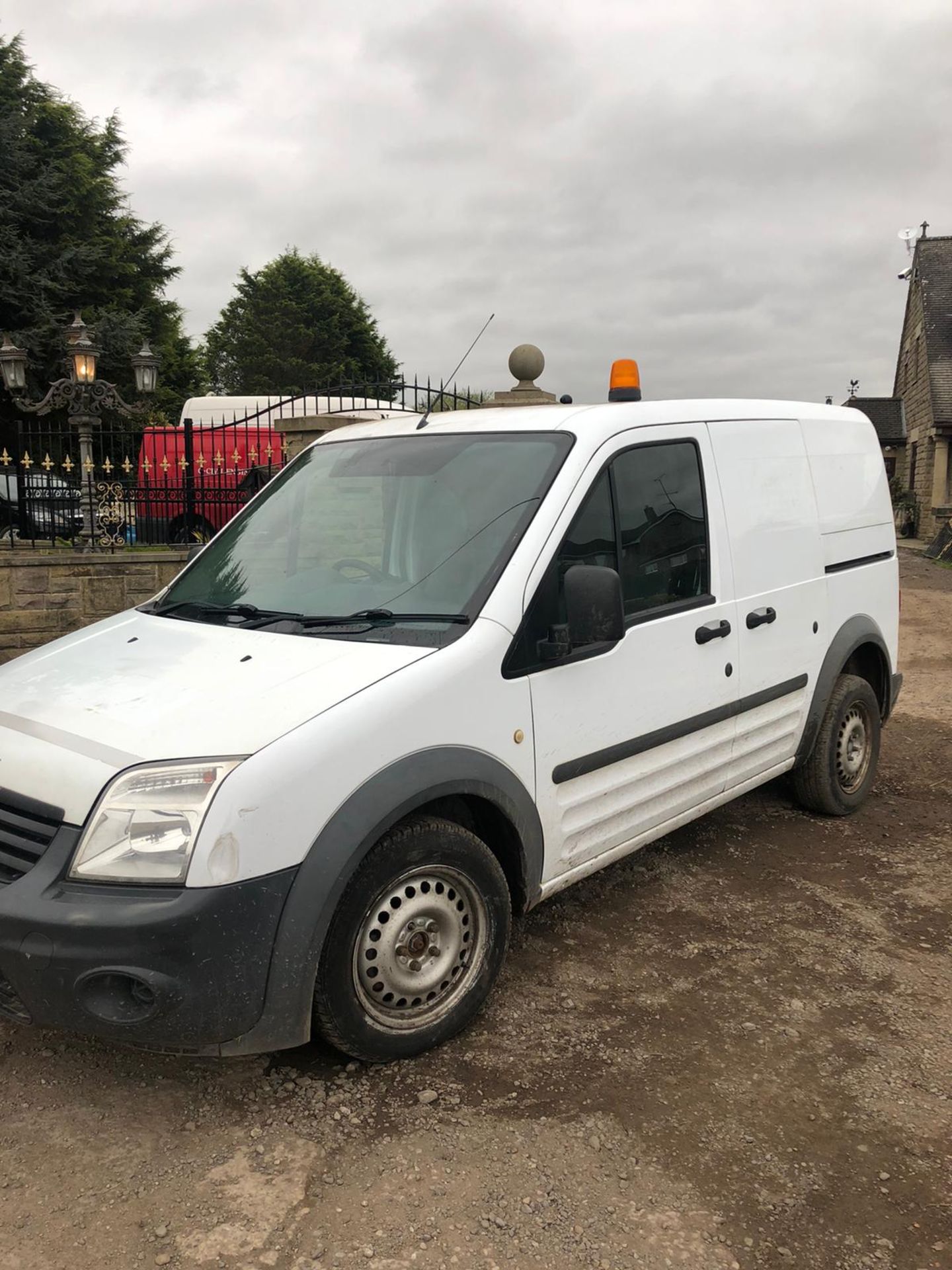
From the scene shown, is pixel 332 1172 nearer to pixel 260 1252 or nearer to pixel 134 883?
pixel 260 1252

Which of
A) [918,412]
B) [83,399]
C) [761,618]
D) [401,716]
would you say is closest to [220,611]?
[401,716]

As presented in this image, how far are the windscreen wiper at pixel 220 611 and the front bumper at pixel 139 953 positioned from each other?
3.45ft

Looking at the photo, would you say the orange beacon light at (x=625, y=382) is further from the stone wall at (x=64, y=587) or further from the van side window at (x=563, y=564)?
the stone wall at (x=64, y=587)

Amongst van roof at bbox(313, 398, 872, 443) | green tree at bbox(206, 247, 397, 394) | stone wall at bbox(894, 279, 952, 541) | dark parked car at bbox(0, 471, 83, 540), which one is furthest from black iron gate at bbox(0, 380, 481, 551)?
green tree at bbox(206, 247, 397, 394)

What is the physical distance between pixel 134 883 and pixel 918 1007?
2.60 meters

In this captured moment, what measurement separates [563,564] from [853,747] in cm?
277

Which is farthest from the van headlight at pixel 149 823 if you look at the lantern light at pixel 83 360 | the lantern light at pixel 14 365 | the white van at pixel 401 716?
the lantern light at pixel 14 365

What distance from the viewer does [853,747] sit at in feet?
17.0

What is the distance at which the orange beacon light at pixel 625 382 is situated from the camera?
3.97 metres

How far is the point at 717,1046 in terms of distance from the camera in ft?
10.0

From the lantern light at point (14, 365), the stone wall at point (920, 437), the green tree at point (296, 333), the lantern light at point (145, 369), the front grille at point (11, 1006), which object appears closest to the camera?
the front grille at point (11, 1006)

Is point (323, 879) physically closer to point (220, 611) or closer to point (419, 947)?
point (419, 947)

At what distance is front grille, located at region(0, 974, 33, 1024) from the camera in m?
2.50

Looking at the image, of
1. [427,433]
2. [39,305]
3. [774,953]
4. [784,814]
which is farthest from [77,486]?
[39,305]
